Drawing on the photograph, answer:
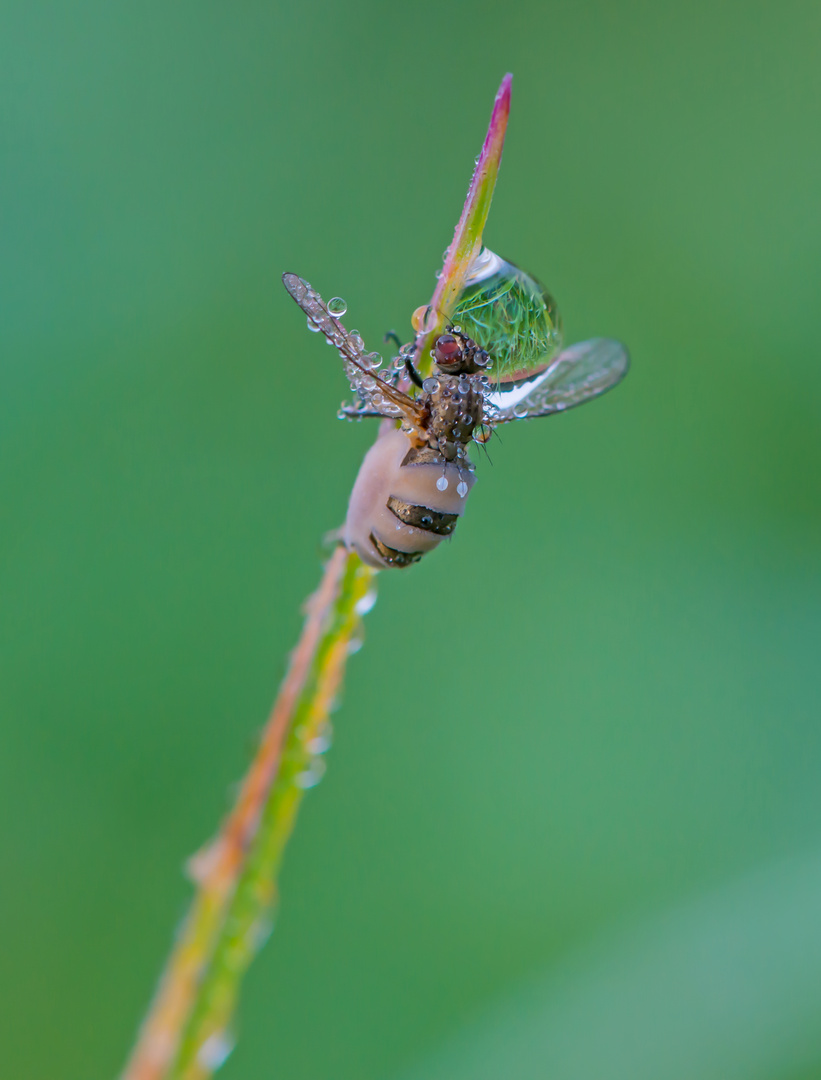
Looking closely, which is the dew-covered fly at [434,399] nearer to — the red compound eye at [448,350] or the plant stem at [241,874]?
the red compound eye at [448,350]

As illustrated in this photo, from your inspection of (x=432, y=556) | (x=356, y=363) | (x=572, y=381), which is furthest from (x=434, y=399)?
(x=432, y=556)

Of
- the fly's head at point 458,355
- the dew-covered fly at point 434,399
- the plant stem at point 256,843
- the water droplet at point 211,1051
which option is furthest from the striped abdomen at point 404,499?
the water droplet at point 211,1051

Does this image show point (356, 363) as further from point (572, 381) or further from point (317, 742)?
point (317, 742)

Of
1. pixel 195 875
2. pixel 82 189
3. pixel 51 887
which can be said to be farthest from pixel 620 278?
pixel 195 875

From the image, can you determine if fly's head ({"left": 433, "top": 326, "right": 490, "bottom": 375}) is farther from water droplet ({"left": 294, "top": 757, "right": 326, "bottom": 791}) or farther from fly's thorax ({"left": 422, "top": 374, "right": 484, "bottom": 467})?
water droplet ({"left": 294, "top": 757, "right": 326, "bottom": 791})

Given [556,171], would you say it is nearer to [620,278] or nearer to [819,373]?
[620,278]

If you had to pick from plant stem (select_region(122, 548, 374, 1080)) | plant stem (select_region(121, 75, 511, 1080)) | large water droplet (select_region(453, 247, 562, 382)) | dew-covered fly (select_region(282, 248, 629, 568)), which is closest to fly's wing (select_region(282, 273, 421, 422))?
dew-covered fly (select_region(282, 248, 629, 568))

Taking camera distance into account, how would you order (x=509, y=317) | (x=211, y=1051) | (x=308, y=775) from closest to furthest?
(x=211, y=1051) → (x=308, y=775) → (x=509, y=317)
